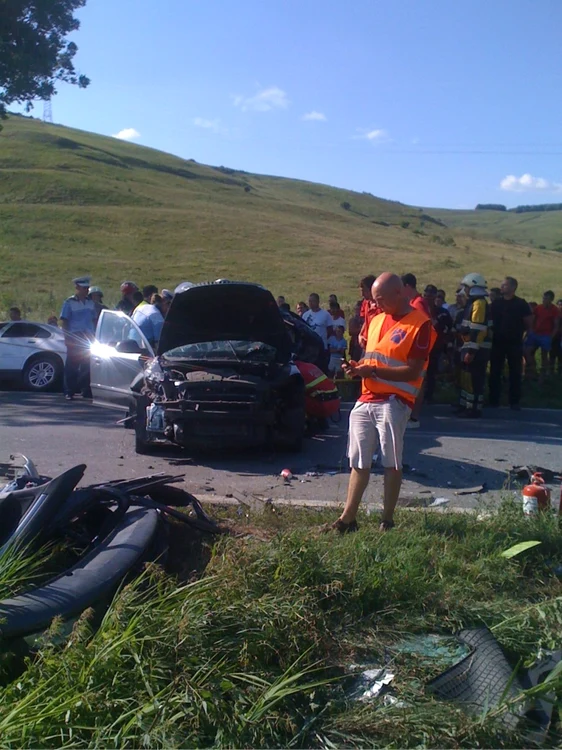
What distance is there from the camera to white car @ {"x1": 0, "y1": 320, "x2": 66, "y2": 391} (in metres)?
15.2

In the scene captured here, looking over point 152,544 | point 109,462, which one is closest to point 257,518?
point 152,544

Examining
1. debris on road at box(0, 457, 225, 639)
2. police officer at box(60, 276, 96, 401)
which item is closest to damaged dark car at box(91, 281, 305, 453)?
debris on road at box(0, 457, 225, 639)

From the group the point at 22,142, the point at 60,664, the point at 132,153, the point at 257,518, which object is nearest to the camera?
the point at 60,664

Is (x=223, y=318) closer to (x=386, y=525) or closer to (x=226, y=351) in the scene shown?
(x=226, y=351)

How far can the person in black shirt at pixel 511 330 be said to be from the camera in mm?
12211

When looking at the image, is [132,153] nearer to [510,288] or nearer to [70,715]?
[510,288]

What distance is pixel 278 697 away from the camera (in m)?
3.22

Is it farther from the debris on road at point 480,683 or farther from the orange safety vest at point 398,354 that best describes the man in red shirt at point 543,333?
the debris on road at point 480,683

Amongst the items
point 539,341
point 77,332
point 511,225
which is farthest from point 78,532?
point 511,225

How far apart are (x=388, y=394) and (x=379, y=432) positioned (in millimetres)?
267

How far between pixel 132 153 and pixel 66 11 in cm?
9541

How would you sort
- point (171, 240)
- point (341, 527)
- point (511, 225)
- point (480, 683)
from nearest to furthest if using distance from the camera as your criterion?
point (480, 683) → point (341, 527) → point (171, 240) → point (511, 225)

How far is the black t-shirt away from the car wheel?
26.8 feet

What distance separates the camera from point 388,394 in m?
5.48
